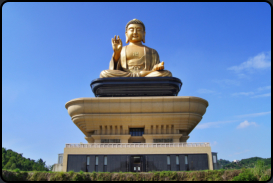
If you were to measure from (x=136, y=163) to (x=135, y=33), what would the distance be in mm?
16758

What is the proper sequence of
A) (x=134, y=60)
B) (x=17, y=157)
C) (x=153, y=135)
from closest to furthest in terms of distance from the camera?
(x=153, y=135), (x=134, y=60), (x=17, y=157)

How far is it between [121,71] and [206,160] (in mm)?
11922

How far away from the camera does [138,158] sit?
20.9 m

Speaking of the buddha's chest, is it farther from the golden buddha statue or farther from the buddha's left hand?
the buddha's left hand

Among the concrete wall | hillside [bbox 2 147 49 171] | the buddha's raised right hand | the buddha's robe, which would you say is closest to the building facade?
the concrete wall

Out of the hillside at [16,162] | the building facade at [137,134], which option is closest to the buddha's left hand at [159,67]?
the building facade at [137,134]

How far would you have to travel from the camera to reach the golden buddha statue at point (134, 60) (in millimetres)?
26859

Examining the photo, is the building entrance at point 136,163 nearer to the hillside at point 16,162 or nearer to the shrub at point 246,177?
the shrub at point 246,177

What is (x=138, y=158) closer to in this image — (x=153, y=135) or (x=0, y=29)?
(x=153, y=135)

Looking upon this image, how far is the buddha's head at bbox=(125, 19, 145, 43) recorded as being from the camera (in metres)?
31.9

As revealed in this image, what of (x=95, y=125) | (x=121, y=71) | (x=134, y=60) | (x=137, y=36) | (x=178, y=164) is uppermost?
(x=137, y=36)

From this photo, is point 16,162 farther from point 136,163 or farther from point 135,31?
point 136,163

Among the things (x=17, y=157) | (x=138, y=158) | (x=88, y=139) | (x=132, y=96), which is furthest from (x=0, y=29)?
(x=17, y=157)

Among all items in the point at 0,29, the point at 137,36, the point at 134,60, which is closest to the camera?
the point at 0,29
